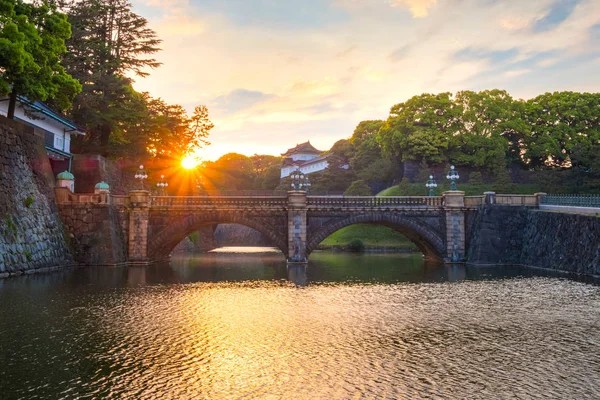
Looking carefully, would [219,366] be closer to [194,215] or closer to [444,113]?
[194,215]

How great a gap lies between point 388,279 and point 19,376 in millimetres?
25986

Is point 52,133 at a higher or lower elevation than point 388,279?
higher

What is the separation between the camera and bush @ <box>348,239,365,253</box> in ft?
213

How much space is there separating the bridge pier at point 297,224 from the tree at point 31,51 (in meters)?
21.4

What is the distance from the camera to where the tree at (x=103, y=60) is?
52844 millimetres

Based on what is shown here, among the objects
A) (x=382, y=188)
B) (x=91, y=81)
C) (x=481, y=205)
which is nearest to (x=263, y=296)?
(x=481, y=205)

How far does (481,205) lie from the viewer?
4628cm

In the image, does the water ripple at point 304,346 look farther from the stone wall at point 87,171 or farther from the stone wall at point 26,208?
the stone wall at point 87,171

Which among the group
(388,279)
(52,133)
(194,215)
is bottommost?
(388,279)

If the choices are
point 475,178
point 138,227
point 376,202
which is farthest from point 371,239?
point 138,227

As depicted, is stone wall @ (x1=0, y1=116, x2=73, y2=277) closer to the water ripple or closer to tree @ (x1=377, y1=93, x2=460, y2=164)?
the water ripple

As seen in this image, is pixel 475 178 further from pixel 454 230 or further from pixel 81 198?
pixel 81 198

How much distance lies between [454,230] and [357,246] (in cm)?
2059

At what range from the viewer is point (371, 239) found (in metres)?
66.6
